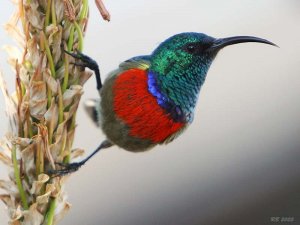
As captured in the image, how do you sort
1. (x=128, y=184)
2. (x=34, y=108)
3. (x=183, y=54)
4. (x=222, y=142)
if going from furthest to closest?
1. (x=222, y=142)
2. (x=128, y=184)
3. (x=183, y=54)
4. (x=34, y=108)

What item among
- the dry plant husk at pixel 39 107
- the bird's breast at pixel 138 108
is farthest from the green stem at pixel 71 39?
the bird's breast at pixel 138 108

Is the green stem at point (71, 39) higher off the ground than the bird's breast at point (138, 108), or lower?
higher

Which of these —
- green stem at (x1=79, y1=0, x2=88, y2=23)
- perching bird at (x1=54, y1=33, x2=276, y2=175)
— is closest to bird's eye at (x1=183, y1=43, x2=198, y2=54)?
perching bird at (x1=54, y1=33, x2=276, y2=175)

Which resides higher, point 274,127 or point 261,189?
point 274,127

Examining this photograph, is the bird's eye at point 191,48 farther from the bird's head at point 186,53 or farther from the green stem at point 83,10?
the green stem at point 83,10

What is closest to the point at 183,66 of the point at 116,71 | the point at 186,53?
the point at 186,53

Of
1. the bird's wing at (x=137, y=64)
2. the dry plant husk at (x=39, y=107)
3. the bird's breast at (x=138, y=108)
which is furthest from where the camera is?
→ the bird's wing at (x=137, y=64)

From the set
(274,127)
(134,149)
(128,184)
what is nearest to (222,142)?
(274,127)

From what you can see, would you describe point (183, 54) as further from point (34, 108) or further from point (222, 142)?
point (222, 142)
